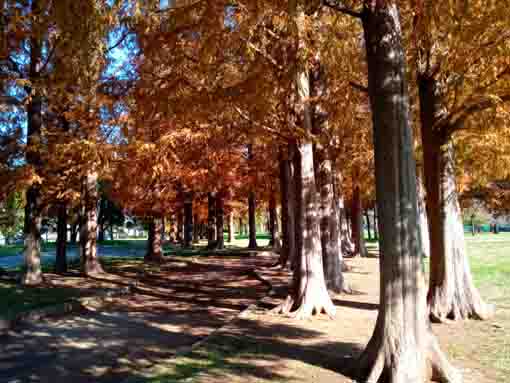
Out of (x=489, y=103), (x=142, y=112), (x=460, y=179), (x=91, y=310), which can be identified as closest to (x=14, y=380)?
(x=91, y=310)

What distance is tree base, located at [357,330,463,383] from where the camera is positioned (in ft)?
16.1

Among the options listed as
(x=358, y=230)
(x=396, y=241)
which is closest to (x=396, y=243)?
(x=396, y=241)

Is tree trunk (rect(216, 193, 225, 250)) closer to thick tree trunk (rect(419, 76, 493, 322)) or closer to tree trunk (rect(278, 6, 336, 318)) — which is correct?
tree trunk (rect(278, 6, 336, 318))

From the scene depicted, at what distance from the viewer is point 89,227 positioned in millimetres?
17094

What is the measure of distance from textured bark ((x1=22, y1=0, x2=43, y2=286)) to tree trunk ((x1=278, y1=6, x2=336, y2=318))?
836 centimetres

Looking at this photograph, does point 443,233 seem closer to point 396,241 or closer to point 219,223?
point 396,241

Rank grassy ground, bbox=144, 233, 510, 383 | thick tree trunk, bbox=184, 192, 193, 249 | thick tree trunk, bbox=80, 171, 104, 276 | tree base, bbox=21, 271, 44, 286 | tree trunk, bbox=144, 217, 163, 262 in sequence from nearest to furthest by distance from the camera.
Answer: grassy ground, bbox=144, 233, 510, 383 → tree base, bbox=21, 271, 44, 286 → thick tree trunk, bbox=80, 171, 104, 276 → tree trunk, bbox=144, 217, 163, 262 → thick tree trunk, bbox=184, 192, 193, 249

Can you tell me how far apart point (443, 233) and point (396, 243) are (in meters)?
4.30

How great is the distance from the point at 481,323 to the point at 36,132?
13292mm

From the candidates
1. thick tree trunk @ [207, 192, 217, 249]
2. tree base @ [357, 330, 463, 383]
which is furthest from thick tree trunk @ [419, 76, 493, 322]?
thick tree trunk @ [207, 192, 217, 249]

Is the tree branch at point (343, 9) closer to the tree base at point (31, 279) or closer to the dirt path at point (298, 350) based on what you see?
the dirt path at point (298, 350)

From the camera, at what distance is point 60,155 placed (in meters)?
13.7

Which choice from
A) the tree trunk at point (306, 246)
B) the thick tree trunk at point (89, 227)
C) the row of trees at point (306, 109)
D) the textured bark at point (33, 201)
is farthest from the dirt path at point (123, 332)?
the row of trees at point (306, 109)

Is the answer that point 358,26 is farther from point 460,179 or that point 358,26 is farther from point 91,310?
point 460,179
